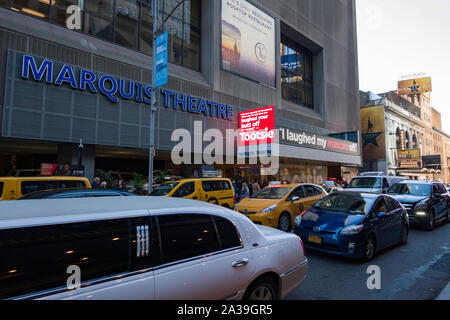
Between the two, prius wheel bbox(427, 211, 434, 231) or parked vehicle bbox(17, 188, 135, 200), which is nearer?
parked vehicle bbox(17, 188, 135, 200)

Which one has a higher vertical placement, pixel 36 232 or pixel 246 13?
pixel 246 13

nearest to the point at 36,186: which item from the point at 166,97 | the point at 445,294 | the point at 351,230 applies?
the point at 351,230

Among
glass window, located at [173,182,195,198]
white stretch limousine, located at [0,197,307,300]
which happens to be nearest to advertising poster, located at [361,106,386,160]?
glass window, located at [173,182,195,198]

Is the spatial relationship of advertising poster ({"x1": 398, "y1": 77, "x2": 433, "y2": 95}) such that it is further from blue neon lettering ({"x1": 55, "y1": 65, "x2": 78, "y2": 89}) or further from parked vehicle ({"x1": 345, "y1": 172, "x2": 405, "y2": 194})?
blue neon lettering ({"x1": 55, "y1": 65, "x2": 78, "y2": 89})

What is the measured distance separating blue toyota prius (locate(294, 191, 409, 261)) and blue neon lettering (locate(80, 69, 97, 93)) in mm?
13338

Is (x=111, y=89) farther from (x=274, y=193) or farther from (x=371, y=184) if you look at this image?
(x=371, y=184)

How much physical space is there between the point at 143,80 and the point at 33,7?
258 inches

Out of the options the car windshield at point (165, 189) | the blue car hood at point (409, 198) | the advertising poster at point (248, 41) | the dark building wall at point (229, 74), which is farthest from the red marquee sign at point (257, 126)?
the car windshield at point (165, 189)

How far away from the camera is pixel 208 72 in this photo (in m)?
21.9

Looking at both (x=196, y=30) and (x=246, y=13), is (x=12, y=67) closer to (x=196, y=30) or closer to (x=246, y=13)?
(x=196, y=30)

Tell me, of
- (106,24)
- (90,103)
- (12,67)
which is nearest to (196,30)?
(106,24)

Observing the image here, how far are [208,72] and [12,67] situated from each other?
42.3ft

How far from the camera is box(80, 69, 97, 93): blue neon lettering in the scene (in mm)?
14578
